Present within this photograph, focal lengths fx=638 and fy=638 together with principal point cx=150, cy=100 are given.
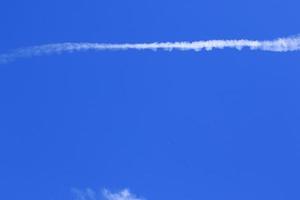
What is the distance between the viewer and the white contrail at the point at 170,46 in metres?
1.19

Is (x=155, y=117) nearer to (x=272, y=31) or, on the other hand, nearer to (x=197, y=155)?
(x=197, y=155)

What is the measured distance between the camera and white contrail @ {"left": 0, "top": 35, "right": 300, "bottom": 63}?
3.89 ft

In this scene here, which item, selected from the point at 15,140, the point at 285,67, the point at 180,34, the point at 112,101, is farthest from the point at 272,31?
the point at 15,140

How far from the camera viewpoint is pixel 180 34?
1210 millimetres

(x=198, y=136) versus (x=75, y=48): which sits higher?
(x=75, y=48)

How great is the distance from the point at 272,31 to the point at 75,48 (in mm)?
377

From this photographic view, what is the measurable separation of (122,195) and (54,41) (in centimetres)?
33

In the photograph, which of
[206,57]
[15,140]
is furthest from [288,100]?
[15,140]

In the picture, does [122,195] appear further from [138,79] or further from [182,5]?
[182,5]

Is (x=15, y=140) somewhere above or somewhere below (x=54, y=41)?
below

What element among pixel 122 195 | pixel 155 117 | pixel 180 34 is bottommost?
pixel 122 195

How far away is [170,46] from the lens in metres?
1.21

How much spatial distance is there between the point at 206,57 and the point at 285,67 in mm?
147

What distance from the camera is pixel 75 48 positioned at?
1.24 meters
